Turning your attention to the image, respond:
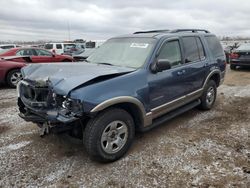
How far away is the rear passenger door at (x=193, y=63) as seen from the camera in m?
4.78

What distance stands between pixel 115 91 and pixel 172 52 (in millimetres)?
1696

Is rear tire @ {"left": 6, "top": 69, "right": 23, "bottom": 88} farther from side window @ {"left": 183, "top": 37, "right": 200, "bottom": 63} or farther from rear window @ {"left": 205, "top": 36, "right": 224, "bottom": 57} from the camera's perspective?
rear window @ {"left": 205, "top": 36, "right": 224, "bottom": 57}

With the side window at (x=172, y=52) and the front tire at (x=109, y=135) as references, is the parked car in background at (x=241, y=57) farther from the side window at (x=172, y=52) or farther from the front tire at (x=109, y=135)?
the front tire at (x=109, y=135)

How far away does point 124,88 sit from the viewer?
11.3 ft

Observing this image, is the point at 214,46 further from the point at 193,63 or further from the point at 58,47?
the point at 58,47

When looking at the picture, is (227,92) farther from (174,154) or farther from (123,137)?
(123,137)

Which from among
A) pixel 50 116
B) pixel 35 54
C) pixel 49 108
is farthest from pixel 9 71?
pixel 50 116

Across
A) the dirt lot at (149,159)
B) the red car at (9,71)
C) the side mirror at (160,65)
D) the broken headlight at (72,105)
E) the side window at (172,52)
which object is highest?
the side window at (172,52)

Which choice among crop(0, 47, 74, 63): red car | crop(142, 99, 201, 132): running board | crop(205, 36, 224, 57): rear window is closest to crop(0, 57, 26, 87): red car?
crop(0, 47, 74, 63): red car

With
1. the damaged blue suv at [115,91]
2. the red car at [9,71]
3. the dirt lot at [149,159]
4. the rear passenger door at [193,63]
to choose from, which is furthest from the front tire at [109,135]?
the red car at [9,71]

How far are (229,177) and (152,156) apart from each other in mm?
1097

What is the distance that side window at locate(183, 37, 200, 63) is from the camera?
4.85 metres

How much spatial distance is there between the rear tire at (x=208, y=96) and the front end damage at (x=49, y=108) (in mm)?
3364

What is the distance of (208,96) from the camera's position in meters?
5.80
